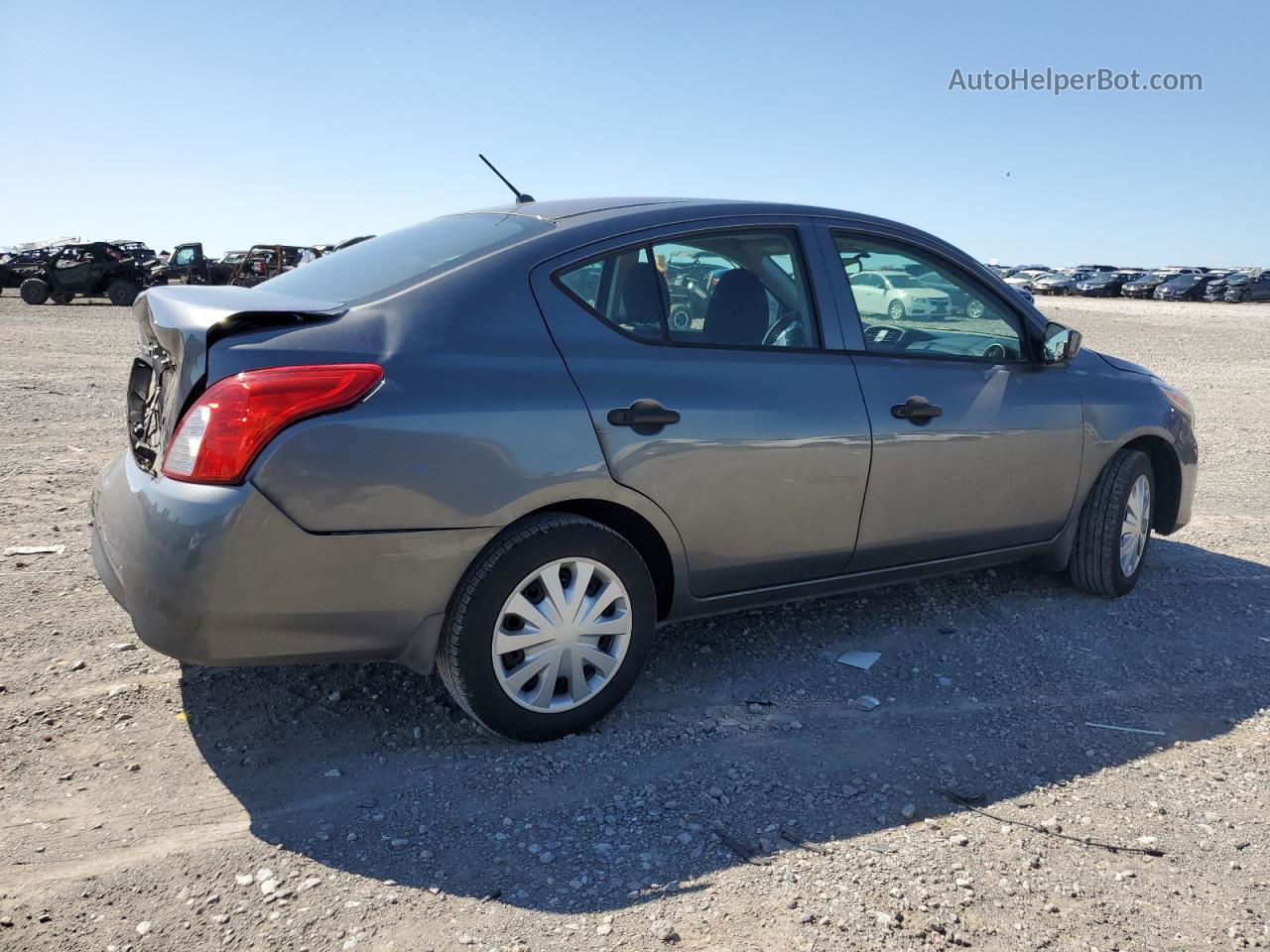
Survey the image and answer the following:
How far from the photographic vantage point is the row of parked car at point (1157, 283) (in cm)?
4725

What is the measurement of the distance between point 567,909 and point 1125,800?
1.72 meters

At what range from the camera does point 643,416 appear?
327cm

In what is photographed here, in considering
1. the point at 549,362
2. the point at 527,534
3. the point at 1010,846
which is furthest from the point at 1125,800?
the point at 549,362

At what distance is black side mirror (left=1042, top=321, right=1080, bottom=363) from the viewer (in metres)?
4.38

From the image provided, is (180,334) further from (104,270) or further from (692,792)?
(104,270)

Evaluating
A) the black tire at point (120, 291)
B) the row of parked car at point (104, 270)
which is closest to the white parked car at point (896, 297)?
the row of parked car at point (104, 270)

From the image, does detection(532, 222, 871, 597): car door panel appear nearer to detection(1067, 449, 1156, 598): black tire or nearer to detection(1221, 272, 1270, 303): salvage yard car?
detection(1067, 449, 1156, 598): black tire

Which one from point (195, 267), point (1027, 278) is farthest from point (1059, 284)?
point (195, 267)

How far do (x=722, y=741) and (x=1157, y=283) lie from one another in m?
55.7

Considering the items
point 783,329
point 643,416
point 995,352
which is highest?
point 783,329

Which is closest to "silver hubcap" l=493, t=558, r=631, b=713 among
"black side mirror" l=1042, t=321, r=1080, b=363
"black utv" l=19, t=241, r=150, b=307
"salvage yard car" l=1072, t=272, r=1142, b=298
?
"black side mirror" l=1042, t=321, r=1080, b=363

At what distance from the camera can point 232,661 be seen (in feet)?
9.42

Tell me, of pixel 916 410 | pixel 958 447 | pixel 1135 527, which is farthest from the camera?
pixel 1135 527

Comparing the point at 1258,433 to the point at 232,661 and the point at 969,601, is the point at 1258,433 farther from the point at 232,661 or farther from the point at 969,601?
the point at 232,661
